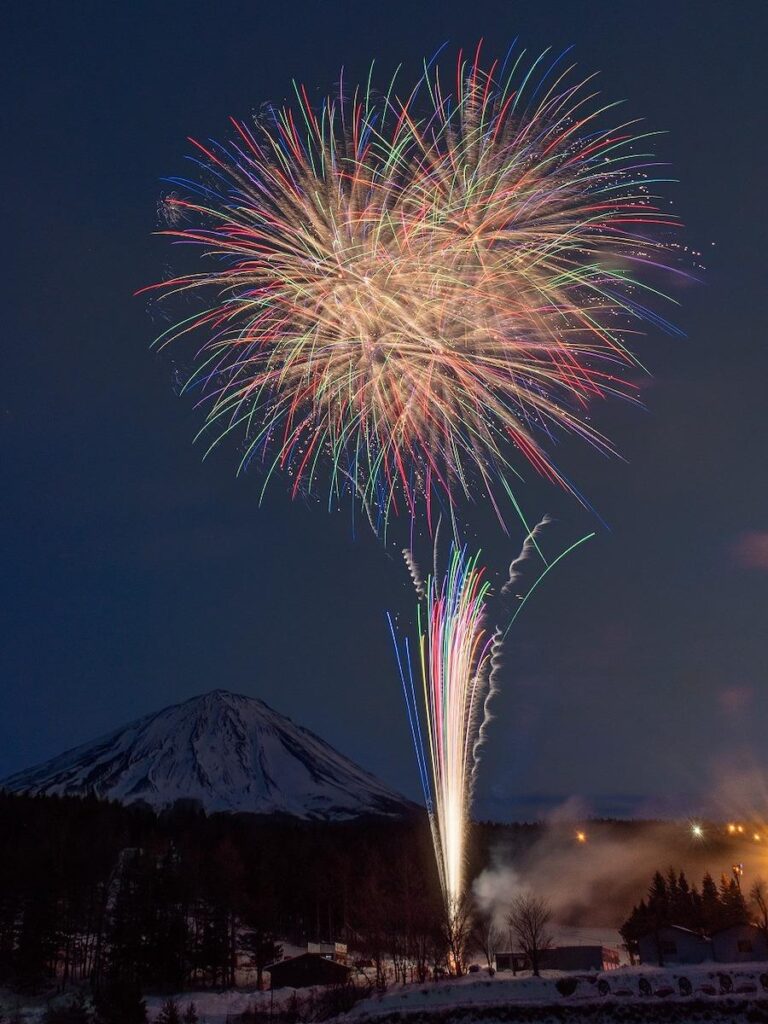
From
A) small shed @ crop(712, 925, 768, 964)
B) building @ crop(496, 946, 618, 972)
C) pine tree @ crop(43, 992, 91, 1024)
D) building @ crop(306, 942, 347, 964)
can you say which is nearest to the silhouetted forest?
building @ crop(306, 942, 347, 964)

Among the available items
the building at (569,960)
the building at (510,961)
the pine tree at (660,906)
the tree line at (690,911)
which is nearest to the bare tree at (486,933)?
the building at (510,961)

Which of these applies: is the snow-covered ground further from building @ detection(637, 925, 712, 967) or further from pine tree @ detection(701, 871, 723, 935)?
pine tree @ detection(701, 871, 723, 935)

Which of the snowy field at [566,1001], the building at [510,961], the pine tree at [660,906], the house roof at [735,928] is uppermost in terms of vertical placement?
the pine tree at [660,906]

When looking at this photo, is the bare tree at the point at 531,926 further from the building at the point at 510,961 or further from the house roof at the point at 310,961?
the house roof at the point at 310,961

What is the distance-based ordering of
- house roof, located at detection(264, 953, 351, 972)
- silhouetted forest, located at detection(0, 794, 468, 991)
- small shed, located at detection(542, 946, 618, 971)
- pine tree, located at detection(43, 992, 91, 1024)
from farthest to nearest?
1. house roof, located at detection(264, 953, 351, 972)
2. small shed, located at detection(542, 946, 618, 971)
3. silhouetted forest, located at detection(0, 794, 468, 991)
4. pine tree, located at detection(43, 992, 91, 1024)

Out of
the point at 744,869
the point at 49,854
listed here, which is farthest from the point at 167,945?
the point at 744,869

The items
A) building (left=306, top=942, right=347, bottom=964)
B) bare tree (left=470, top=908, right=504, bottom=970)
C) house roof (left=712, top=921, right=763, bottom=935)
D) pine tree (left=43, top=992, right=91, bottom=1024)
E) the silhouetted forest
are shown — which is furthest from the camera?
bare tree (left=470, top=908, right=504, bottom=970)

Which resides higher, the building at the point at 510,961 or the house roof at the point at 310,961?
the house roof at the point at 310,961
